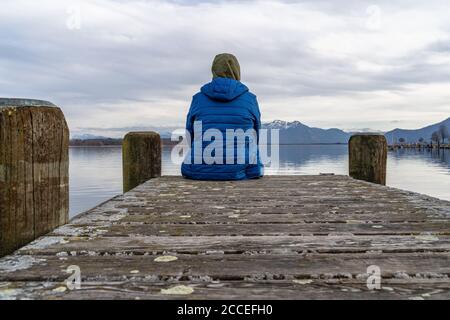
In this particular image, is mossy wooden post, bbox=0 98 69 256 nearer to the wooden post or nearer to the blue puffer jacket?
the blue puffer jacket

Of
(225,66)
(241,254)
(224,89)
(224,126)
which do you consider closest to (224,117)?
(224,126)

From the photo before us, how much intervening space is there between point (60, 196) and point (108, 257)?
35.9 inches

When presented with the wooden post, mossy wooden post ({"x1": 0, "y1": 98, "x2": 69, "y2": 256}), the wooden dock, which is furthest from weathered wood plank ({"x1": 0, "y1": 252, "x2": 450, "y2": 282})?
the wooden post

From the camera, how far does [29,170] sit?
7.97 feet

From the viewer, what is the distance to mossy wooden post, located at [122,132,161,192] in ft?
22.3

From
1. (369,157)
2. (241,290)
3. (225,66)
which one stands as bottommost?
(241,290)

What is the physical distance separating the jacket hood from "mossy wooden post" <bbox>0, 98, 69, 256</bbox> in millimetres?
3411

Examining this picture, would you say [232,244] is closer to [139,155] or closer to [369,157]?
[139,155]

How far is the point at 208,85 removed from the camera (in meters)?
5.93

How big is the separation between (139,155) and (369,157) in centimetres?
426

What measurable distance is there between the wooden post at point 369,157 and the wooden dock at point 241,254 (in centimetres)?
336

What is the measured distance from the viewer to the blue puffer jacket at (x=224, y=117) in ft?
Result: 19.2

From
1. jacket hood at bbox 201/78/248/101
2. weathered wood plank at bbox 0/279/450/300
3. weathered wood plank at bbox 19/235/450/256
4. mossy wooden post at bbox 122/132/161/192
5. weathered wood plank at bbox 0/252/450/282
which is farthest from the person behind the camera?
mossy wooden post at bbox 122/132/161/192

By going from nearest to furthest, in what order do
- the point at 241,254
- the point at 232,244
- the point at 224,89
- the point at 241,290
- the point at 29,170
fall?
the point at 241,290, the point at 241,254, the point at 232,244, the point at 29,170, the point at 224,89
